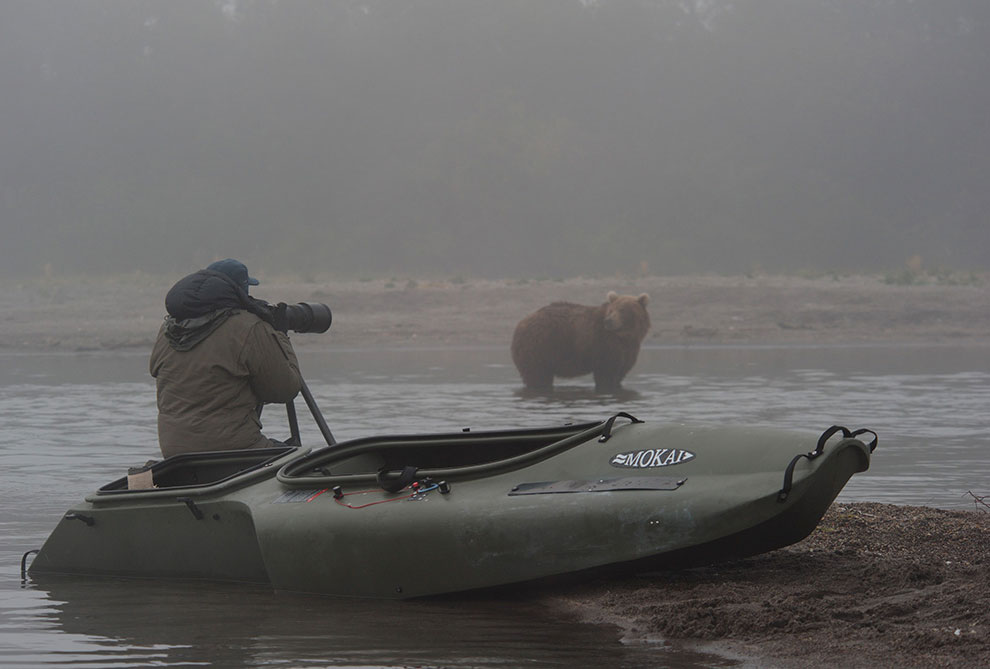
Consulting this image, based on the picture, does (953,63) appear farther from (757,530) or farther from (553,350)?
(757,530)

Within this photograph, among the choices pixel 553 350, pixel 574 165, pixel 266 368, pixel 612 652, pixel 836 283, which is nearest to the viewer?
pixel 612 652

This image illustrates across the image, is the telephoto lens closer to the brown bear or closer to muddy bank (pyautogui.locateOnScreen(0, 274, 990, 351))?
the brown bear

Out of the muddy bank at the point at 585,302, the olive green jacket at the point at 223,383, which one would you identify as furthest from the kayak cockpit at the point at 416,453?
the muddy bank at the point at 585,302

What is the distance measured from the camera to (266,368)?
20.6 feet

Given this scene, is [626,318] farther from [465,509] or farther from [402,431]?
[465,509]

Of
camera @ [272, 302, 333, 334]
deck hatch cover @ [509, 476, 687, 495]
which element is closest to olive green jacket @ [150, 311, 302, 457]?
camera @ [272, 302, 333, 334]

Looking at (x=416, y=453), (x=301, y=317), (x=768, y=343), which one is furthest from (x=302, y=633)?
(x=768, y=343)

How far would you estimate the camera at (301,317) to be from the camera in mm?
6469

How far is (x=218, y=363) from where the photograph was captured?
6.22m

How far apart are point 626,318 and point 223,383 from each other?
414 inches

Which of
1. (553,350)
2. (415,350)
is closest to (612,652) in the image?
(553,350)

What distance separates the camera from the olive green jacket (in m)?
6.24

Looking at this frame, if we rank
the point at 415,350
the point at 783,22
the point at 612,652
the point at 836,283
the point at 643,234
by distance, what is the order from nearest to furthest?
the point at 612,652 < the point at 415,350 < the point at 836,283 < the point at 643,234 < the point at 783,22

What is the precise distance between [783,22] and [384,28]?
20.5 meters
